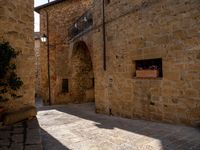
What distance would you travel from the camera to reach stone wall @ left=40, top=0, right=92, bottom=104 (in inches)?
541

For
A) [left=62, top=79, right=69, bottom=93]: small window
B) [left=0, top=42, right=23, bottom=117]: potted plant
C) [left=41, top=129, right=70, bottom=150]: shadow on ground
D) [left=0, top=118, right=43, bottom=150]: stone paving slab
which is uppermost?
[left=0, top=42, right=23, bottom=117]: potted plant

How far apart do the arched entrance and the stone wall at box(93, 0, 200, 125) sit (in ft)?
16.2

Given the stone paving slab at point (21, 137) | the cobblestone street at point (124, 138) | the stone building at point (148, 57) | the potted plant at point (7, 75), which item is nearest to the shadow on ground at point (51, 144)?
the cobblestone street at point (124, 138)

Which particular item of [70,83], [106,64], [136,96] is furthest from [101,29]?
[70,83]

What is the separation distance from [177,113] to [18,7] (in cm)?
438

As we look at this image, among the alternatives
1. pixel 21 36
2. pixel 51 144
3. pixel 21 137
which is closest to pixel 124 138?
pixel 51 144

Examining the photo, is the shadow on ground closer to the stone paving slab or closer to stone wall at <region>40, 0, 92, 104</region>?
the stone paving slab

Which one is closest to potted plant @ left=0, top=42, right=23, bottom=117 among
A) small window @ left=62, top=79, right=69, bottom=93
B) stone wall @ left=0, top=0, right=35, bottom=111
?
stone wall @ left=0, top=0, right=35, bottom=111

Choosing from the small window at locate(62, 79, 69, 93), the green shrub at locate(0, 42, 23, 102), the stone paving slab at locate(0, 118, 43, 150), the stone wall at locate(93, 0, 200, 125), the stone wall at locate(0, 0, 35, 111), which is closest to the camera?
the stone paving slab at locate(0, 118, 43, 150)

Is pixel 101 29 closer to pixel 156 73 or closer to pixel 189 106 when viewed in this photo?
pixel 156 73

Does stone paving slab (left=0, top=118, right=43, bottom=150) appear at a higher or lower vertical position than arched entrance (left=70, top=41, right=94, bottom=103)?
lower

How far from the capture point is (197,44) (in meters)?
4.75

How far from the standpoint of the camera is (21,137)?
3.49m

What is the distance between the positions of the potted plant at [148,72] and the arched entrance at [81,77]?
703 centimetres
